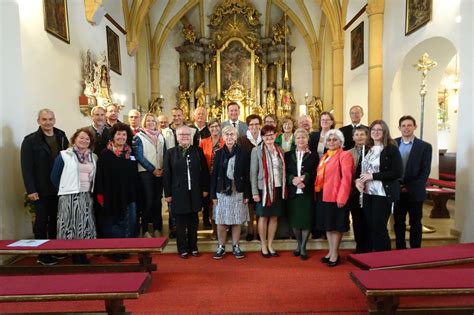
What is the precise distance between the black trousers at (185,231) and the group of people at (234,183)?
Result: 0.01 meters

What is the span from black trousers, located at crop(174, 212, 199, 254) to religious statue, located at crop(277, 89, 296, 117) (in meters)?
10.1

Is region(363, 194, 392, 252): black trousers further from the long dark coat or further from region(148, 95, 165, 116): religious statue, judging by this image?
region(148, 95, 165, 116): religious statue

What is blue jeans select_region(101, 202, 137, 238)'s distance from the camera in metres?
3.90

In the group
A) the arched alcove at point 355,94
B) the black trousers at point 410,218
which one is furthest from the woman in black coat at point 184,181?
the arched alcove at point 355,94

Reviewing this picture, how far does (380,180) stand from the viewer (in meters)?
3.35

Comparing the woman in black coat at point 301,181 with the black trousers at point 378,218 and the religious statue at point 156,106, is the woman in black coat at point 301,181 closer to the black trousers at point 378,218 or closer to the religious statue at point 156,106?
the black trousers at point 378,218

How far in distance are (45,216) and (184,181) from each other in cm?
169

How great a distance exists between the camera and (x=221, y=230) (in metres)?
3.92

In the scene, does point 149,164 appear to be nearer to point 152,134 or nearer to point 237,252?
point 152,134

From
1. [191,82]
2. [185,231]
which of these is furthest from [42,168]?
[191,82]

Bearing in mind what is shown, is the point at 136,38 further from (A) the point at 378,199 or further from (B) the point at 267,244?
(A) the point at 378,199

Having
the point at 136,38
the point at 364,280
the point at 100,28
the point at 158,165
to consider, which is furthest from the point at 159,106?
the point at 364,280

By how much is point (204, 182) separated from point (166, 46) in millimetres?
11454

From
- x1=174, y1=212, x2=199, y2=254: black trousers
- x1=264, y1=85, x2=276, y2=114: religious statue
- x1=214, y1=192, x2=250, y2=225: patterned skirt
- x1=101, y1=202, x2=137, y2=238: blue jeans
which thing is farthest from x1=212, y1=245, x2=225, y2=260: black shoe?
x1=264, y1=85, x2=276, y2=114: religious statue
